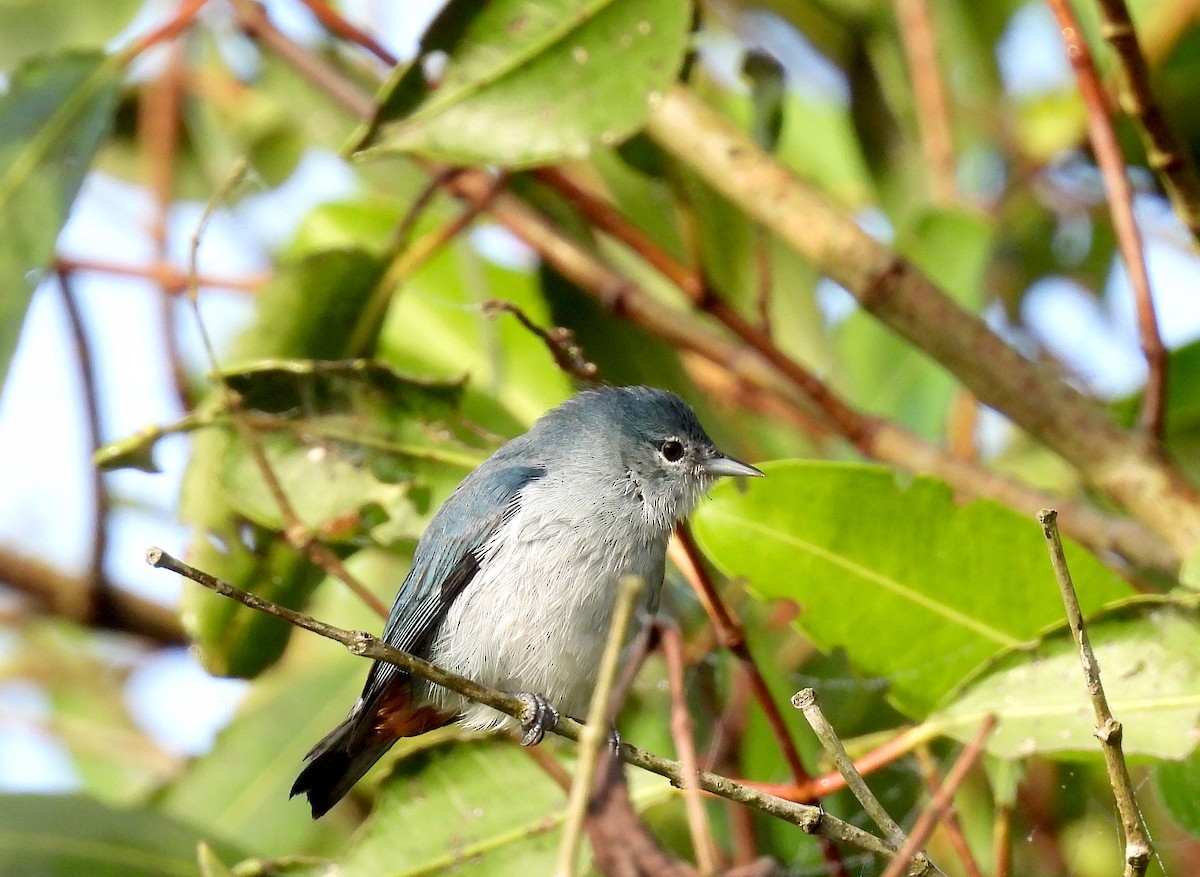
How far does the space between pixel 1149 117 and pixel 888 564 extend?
103 cm

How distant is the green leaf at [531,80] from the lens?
2775 millimetres

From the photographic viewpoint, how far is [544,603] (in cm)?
283

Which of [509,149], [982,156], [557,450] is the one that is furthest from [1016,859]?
[982,156]

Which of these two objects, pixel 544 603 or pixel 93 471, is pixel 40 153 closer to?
pixel 93 471

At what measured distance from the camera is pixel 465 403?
11.1 ft

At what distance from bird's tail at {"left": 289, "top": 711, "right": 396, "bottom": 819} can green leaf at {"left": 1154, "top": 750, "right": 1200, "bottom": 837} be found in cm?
160

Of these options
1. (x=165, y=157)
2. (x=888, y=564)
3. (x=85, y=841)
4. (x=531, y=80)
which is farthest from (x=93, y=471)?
(x=888, y=564)

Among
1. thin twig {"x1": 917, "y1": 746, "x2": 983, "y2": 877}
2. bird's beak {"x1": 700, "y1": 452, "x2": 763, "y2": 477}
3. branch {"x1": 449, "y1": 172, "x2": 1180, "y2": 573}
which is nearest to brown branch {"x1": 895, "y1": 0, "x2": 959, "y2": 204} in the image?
branch {"x1": 449, "y1": 172, "x2": 1180, "y2": 573}

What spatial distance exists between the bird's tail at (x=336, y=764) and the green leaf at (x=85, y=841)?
0.51 metres

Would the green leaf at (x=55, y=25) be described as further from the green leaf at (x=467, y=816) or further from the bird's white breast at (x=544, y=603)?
the green leaf at (x=467, y=816)

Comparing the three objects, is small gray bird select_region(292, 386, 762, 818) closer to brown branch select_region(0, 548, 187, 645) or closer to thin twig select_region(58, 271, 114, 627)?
thin twig select_region(58, 271, 114, 627)

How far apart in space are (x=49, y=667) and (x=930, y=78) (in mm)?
3861

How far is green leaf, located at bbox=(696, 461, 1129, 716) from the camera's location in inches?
106

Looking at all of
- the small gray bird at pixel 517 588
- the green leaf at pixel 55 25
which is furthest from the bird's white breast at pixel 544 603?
the green leaf at pixel 55 25
